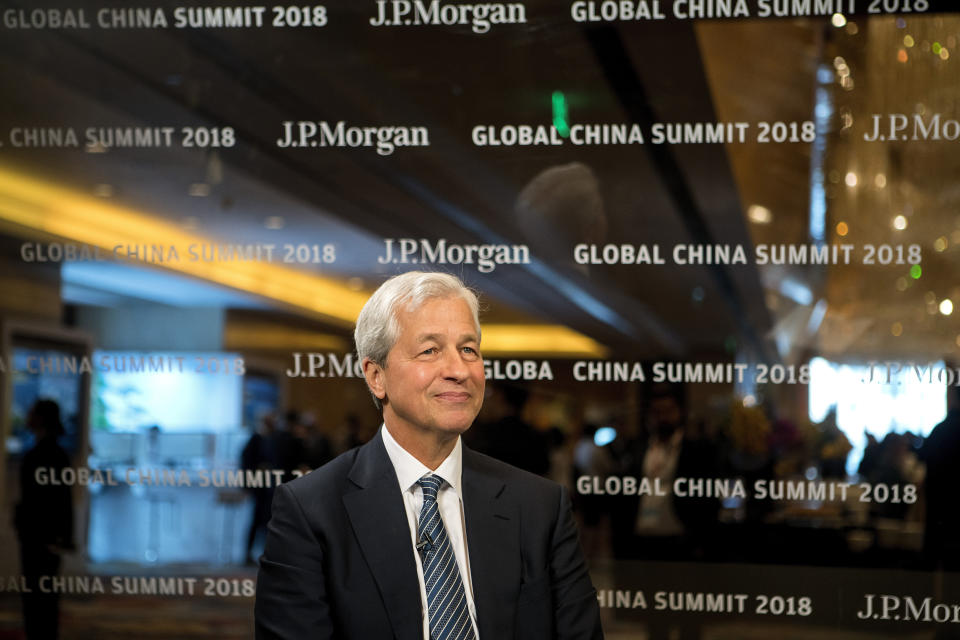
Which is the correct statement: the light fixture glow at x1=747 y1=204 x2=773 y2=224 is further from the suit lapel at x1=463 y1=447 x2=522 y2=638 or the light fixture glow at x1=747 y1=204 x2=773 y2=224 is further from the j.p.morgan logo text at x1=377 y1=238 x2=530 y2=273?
the suit lapel at x1=463 y1=447 x2=522 y2=638

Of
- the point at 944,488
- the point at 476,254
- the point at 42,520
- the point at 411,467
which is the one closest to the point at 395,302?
the point at 411,467

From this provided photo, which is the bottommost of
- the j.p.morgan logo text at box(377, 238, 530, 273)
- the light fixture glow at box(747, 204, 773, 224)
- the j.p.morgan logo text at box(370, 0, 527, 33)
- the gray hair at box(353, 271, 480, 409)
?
the gray hair at box(353, 271, 480, 409)

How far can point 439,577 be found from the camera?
7.03 feet

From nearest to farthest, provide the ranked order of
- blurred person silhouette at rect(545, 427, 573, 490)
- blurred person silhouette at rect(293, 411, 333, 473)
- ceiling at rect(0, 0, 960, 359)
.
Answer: ceiling at rect(0, 0, 960, 359) → blurred person silhouette at rect(545, 427, 573, 490) → blurred person silhouette at rect(293, 411, 333, 473)

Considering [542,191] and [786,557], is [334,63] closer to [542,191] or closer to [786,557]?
[542,191]

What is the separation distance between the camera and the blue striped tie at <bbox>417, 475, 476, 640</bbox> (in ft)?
6.91

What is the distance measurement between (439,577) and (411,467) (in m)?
0.23

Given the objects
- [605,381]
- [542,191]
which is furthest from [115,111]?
[605,381]

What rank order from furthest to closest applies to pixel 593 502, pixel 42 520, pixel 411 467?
pixel 42 520
pixel 593 502
pixel 411 467

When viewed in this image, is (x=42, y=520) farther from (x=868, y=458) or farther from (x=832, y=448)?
(x=868, y=458)

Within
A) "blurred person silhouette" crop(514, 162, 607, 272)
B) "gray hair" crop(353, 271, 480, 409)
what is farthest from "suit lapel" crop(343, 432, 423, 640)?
"blurred person silhouette" crop(514, 162, 607, 272)

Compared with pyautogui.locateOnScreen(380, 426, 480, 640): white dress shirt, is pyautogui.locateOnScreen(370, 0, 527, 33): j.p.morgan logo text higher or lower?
higher

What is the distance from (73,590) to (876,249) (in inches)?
113

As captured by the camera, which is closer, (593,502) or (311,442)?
(593,502)
